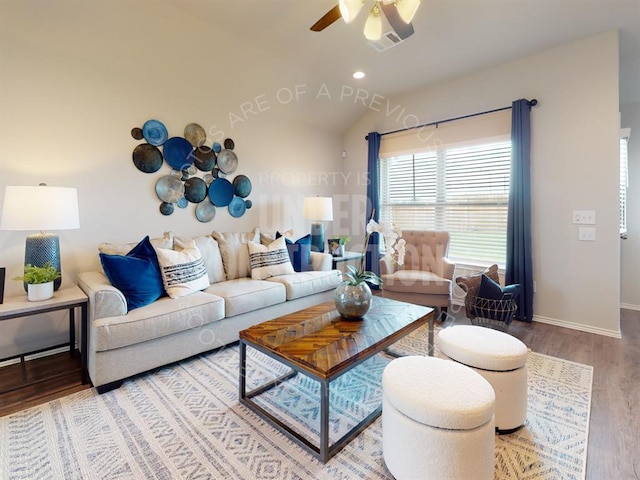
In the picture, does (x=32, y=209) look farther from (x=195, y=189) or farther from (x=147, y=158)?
(x=195, y=189)

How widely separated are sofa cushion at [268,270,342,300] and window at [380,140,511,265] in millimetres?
1595

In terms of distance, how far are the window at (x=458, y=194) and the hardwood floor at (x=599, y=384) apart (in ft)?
3.45

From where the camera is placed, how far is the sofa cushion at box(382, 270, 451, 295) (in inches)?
127

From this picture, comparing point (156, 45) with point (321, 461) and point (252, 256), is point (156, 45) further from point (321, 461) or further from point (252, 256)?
point (321, 461)

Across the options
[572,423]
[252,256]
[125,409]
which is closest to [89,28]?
[252,256]

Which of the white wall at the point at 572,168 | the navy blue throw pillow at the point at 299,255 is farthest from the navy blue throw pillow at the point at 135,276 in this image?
the white wall at the point at 572,168

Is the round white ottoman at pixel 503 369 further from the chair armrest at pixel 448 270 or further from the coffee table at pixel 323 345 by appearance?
the chair armrest at pixel 448 270

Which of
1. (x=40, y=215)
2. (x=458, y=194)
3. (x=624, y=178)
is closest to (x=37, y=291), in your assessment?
(x=40, y=215)

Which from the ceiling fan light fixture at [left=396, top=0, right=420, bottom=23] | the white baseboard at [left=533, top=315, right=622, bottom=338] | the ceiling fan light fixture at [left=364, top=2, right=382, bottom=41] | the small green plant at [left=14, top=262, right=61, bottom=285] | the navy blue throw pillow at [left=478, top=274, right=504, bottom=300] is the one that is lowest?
the white baseboard at [left=533, top=315, right=622, bottom=338]

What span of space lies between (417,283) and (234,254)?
6.26ft

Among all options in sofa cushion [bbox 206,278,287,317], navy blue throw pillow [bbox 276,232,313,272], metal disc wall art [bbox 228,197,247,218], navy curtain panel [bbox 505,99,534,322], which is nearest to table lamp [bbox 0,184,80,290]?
sofa cushion [bbox 206,278,287,317]

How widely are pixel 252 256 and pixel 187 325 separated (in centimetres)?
109

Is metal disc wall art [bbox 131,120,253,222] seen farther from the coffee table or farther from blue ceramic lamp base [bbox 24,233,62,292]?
the coffee table

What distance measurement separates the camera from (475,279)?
3061mm
